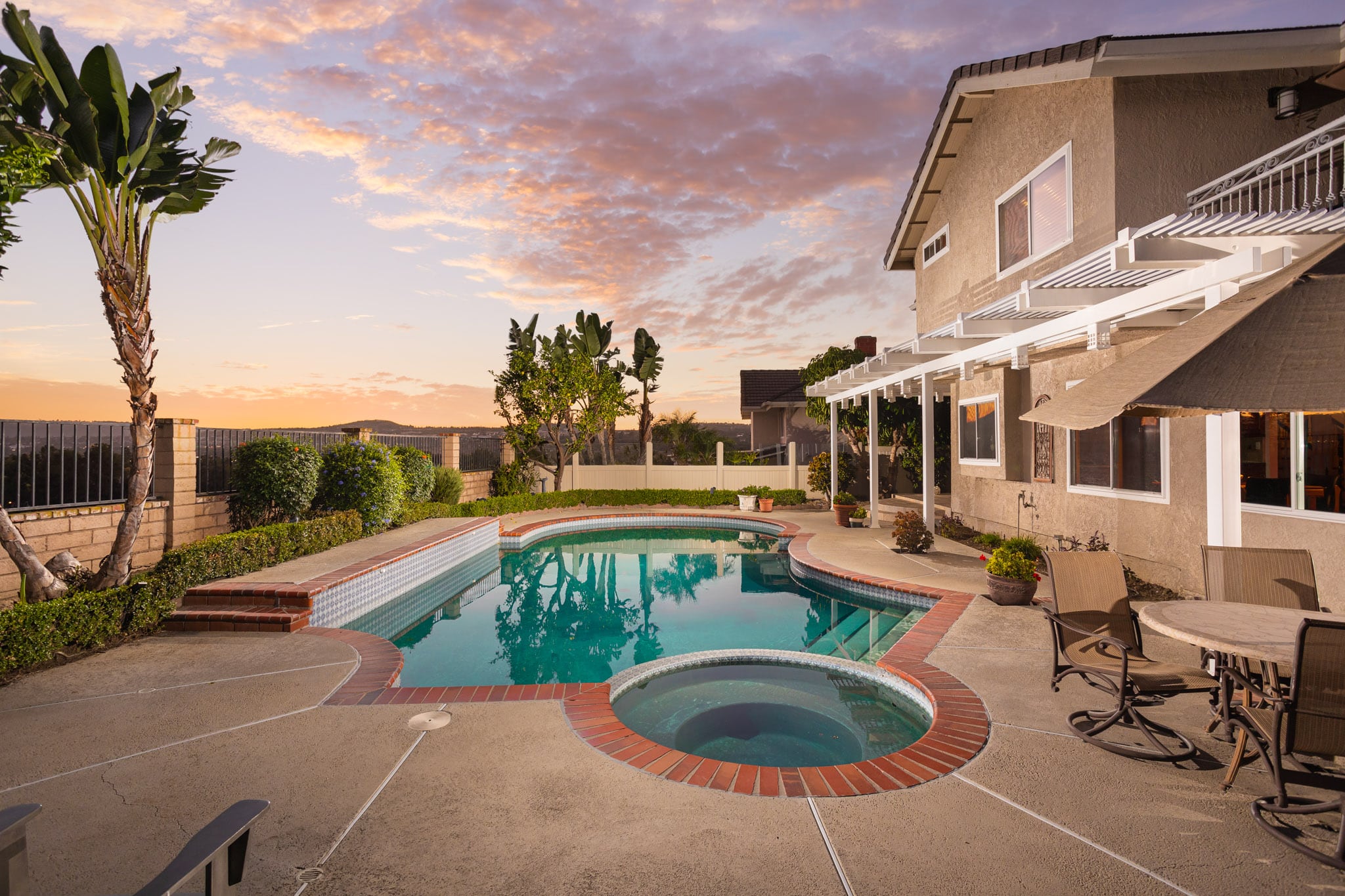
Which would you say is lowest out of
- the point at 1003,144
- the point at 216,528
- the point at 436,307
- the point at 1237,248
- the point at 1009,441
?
the point at 216,528

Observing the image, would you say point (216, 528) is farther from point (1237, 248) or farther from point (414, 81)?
point (1237, 248)

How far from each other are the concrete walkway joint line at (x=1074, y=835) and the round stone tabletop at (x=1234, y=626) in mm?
1094

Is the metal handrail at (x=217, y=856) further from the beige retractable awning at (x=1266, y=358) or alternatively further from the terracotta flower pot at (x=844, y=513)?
the terracotta flower pot at (x=844, y=513)

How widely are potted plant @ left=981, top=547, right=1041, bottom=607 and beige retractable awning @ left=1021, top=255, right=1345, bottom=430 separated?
4.31 meters

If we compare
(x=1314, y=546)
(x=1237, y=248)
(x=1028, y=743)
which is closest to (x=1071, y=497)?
(x=1314, y=546)

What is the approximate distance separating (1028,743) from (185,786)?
16.0ft

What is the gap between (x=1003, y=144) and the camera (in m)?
10.2

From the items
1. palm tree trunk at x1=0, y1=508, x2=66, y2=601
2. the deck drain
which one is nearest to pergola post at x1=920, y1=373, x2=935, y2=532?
the deck drain

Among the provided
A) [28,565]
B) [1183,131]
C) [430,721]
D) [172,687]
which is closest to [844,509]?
[1183,131]

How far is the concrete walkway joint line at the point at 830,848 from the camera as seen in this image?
255 centimetres

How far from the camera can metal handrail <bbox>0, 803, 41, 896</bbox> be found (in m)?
1.58

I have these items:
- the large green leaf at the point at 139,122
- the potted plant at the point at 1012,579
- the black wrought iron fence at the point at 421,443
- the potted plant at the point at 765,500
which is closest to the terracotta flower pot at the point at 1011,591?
the potted plant at the point at 1012,579

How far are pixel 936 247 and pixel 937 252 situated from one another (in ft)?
0.42

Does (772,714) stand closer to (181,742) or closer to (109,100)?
(181,742)
